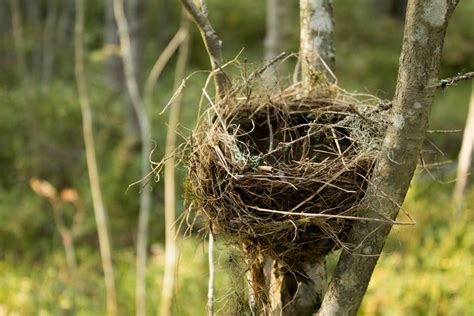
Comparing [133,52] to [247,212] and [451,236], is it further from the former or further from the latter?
[247,212]

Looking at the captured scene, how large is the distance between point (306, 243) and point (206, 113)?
0.54 meters

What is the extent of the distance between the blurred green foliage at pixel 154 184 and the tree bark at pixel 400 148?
15.1 inches

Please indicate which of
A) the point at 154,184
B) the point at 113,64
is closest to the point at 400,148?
the point at 154,184

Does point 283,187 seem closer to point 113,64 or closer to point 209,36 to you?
point 209,36

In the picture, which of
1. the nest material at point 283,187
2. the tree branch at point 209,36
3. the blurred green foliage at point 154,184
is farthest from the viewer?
the blurred green foliage at point 154,184

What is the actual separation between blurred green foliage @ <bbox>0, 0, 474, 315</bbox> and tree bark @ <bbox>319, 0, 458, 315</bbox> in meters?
0.38

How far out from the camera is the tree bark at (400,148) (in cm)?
147

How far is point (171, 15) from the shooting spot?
12.5 meters

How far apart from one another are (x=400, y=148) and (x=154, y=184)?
5.47 m

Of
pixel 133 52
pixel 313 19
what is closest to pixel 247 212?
pixel 313 19

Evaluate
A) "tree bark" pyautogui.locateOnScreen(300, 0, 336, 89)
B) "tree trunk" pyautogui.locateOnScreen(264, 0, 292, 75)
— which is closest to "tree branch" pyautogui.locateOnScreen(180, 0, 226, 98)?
"tree bark" pyautogui.locateOnScreen(300, 0, 336, 89)

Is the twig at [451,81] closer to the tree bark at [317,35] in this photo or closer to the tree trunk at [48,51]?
the tree bark at [317,35]

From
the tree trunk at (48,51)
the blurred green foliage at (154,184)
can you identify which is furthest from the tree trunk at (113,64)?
the tree trunk at (48,51)

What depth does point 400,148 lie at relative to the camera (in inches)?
62.2
